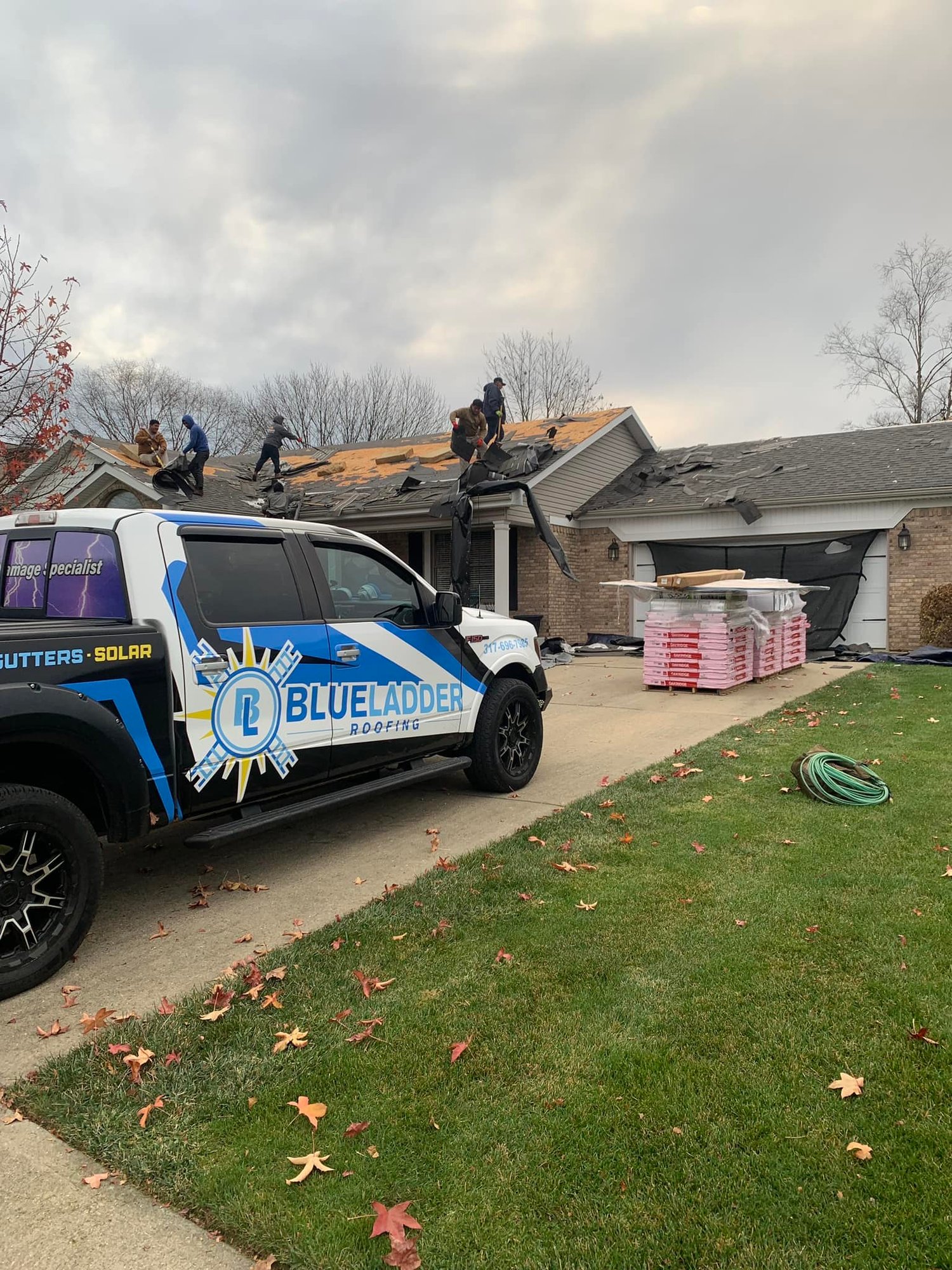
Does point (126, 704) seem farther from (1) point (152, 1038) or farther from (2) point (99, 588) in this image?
(1) point (152, 1038)

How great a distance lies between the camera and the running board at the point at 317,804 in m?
4.05

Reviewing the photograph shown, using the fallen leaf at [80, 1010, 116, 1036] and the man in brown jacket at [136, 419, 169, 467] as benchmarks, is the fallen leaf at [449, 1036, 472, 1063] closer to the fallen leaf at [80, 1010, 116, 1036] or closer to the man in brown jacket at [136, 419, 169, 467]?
the fallen leaf at [80, 1010, 116, 1036]

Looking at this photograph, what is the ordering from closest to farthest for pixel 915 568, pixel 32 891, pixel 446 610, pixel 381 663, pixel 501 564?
1. pixel 32 891
2. pixel 381 663
3. pixel 446 610
4. pixel 915 568
5. pixel 501 564

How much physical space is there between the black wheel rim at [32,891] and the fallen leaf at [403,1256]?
2.07 m

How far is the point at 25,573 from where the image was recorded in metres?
4.28

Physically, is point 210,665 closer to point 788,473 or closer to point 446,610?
point 446,610

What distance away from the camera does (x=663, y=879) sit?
4.46m

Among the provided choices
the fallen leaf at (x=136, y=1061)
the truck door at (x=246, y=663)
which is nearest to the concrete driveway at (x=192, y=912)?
the fallen leaf at (x=136, y=1061)

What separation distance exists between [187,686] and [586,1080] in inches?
96.3

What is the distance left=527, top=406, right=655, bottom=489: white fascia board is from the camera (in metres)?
16.5

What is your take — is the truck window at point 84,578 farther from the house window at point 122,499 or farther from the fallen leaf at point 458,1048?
the house window at point 122,499

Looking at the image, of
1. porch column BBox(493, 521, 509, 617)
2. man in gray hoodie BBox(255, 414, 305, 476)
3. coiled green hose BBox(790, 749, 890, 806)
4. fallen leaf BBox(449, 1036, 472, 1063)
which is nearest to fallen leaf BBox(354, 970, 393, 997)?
fallen leaf BBox(449, 1036, 472, 1063)

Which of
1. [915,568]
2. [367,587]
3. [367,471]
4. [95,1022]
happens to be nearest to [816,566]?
[915,568]

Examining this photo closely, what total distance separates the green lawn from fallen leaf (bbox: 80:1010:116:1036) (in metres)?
0.05
